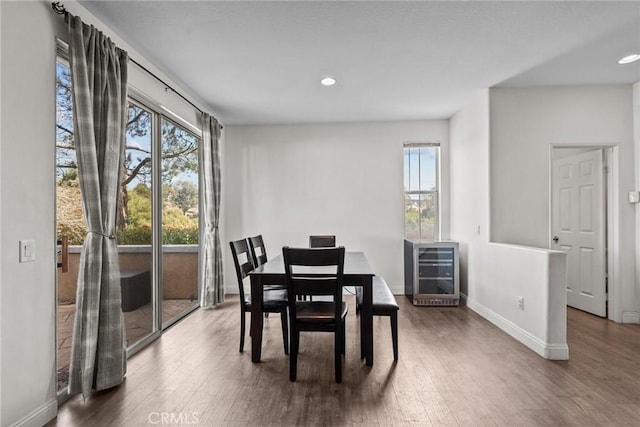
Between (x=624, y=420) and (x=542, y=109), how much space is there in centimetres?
315

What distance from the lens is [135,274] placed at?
296cm

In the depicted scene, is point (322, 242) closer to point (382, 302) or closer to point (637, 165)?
point (382, 302)

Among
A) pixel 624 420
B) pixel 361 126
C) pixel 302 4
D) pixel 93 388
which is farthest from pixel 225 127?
pixel 624 420

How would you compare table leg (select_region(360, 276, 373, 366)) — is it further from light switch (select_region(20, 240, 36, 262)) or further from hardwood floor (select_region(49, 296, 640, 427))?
light switch (select_region(20, 240, 36, 262))

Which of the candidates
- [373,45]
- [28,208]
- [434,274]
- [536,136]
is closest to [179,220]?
[28,208]

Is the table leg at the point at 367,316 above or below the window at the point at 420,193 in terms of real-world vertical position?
below

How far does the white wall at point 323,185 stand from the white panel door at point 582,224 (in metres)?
1.64

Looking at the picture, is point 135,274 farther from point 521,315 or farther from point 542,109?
point 542,109

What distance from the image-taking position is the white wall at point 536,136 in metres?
3.70

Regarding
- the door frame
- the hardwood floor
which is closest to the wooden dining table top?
the hardwood floor

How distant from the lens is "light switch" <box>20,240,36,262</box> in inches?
68.8

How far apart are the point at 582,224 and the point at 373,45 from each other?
3.44m

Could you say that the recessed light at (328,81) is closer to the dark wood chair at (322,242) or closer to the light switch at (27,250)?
the dark wood chair at (322,242)

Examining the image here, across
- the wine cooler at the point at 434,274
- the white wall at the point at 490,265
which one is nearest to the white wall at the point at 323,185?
the wine cooler at the point at 434,274
